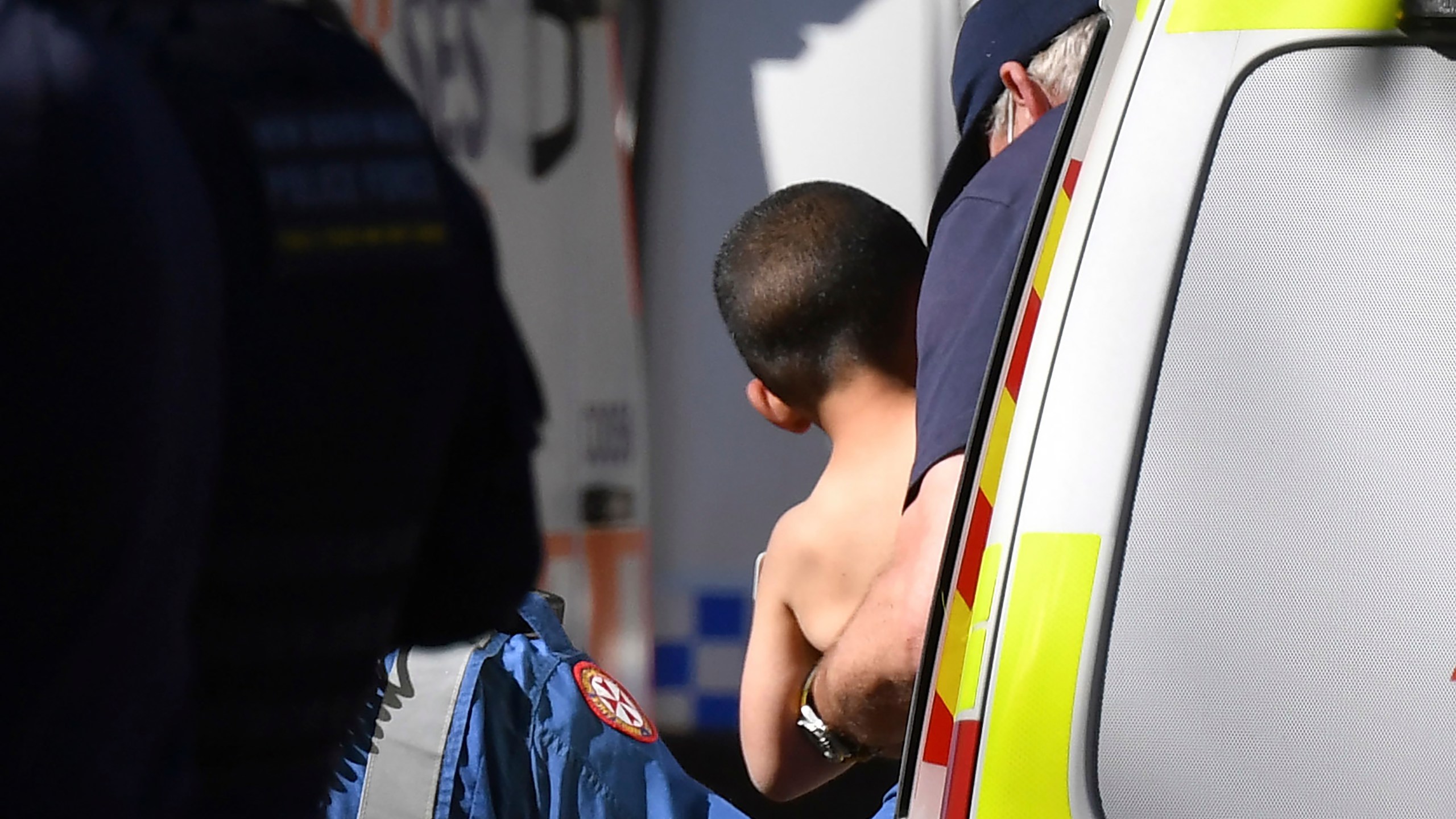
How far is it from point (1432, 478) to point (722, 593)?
2.70 m

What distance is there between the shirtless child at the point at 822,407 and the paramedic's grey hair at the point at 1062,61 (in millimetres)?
378

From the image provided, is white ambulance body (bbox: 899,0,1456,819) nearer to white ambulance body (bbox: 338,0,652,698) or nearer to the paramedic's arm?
the paramedic's arm

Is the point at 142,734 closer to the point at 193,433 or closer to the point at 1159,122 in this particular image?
the point at 193,433

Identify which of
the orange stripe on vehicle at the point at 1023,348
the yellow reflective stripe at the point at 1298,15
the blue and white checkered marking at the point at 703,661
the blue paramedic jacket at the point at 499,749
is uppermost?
the yellow reflective stripe at the point at 1298,15

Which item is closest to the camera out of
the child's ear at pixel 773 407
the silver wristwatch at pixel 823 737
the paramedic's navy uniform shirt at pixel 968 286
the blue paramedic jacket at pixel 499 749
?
the paramedic's navy uniform shirt at pixel 968 286

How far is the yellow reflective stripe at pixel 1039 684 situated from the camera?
1.41 metres

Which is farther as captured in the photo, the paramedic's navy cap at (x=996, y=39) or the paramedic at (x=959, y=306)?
the paramedic's navy cap at (x=996, y=39)

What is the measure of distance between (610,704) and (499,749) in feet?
0.47

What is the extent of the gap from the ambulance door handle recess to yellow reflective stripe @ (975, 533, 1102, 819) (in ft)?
8.69

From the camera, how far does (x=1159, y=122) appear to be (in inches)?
58.2

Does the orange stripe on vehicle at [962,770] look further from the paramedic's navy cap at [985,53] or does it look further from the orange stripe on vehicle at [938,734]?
the paramedic's navy cap at [985,53]

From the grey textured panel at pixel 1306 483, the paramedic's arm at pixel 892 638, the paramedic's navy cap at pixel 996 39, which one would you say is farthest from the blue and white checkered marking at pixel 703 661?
the grey textured panel at pixel 1306 483

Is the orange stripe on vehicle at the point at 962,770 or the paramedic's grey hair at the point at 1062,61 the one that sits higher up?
the paramedic's grey hair at the point at 1062,61

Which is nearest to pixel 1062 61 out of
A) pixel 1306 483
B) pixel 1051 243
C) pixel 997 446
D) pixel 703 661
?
pixel 1051 243
